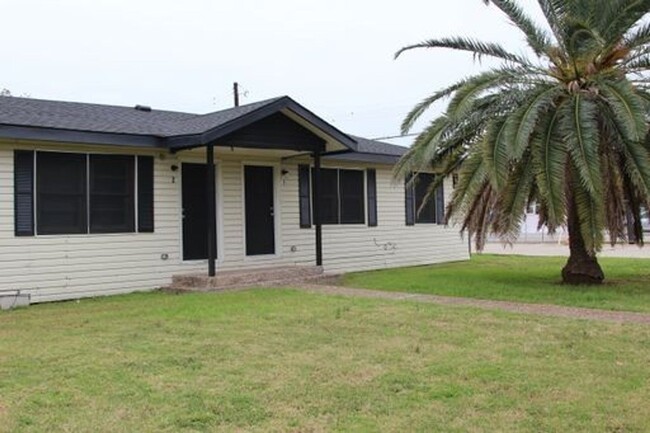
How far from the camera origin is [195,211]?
11.9m

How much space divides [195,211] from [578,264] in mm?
6523

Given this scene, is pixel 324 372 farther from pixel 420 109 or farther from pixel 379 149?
pixel 379 149

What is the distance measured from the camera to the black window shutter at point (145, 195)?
11.1 meters

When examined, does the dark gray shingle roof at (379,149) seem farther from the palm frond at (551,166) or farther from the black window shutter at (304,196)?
the palm frond at (551,166)

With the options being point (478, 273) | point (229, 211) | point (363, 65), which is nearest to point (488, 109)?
point (478, 273)

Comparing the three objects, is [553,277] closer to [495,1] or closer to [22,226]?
[495,1]

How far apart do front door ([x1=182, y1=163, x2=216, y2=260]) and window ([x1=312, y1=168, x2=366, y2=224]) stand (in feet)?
8.70

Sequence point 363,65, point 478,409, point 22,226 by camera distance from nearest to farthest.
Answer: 1. point 478,409
2. point 22,226
3. point 363,65

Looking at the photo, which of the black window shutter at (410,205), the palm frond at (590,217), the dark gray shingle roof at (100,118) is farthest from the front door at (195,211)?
the palm frond at (590,217)

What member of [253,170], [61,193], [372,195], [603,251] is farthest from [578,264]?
[603,251]

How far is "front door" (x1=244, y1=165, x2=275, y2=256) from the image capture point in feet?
41.4

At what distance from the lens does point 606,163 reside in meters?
10.1

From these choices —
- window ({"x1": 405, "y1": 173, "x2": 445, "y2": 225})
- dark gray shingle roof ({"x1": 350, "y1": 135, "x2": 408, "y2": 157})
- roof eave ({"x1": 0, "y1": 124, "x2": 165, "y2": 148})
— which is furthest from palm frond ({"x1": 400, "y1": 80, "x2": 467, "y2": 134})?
roof eave ({"x1": 0, "y1": 124, "x2": 165, "y2": 148})

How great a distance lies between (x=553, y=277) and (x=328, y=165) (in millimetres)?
4902
